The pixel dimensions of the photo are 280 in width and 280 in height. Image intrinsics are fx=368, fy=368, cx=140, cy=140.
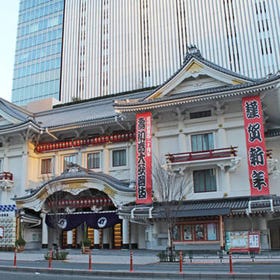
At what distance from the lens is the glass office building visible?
85875 mm

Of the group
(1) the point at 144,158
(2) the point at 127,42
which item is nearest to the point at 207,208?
(1) the point at 144,158

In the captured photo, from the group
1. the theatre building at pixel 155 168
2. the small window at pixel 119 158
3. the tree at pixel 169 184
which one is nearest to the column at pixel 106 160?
the theatre building at pixel 155 168

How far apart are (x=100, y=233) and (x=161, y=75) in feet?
168

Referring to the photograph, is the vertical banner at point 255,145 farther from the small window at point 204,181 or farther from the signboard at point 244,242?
the signboard at point 244,242

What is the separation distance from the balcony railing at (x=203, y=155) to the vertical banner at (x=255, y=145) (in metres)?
1.22

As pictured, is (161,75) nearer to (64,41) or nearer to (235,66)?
(235,66)

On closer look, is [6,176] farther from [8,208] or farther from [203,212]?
[203,212]

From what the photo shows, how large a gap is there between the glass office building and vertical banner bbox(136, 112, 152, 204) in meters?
58.6

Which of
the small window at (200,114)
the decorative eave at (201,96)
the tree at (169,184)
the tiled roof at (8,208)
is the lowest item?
the tiled roof at (8,208)

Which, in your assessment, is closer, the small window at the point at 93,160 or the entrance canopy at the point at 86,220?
the entrance canopy at the point at 86,220

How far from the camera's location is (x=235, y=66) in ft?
227

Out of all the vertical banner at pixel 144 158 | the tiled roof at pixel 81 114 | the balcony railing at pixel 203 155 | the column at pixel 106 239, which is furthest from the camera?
the tiled roof at pixel 81 114

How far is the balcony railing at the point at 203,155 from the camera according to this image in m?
24.8

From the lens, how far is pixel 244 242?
2112cm
